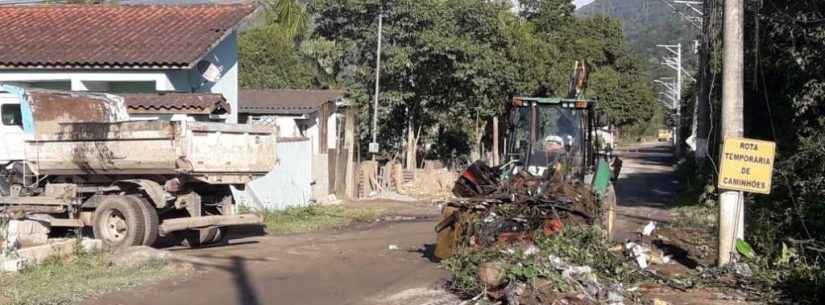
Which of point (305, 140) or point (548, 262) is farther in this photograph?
point (305, 140)

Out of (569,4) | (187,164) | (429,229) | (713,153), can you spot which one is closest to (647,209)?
(713,153)

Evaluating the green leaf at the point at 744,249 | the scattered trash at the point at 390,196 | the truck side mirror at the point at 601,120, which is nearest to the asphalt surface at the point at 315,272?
the truck side mirror at the point at 601,120

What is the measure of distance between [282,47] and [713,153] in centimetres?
2069

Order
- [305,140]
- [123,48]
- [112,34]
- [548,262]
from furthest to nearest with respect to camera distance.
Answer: [305,140] → [112,34] → [123,48] → [548,262]

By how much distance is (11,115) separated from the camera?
16.8m

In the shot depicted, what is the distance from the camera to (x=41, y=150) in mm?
16234

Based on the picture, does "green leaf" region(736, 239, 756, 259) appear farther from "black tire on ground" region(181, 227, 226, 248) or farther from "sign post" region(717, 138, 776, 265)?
"black tire on ground" region(181, 227, 226, 248)

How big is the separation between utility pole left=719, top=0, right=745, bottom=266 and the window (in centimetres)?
1133

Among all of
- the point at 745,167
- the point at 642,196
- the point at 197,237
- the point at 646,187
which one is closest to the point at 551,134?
the point at 745,167

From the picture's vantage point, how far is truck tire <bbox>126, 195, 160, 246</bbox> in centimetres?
1596

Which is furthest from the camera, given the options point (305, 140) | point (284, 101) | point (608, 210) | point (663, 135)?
point (663, 135)

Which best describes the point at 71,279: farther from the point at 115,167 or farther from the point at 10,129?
the point at 10,129

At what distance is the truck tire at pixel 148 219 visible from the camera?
16.0 meters

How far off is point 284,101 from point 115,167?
16433 millimetres
